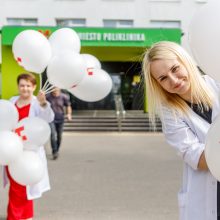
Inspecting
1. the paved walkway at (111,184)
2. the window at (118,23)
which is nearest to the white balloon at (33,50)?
the paved walkway at (111,184)

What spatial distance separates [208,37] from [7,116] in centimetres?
235

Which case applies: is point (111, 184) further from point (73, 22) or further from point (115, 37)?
point (73, 22)

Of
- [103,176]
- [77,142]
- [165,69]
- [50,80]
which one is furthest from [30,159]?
[77,142]

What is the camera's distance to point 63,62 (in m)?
3.61

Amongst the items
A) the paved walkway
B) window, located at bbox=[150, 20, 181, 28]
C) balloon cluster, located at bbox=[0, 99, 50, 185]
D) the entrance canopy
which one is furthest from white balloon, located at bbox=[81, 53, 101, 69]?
window, located at bbox=[150, 20, 181, 28]

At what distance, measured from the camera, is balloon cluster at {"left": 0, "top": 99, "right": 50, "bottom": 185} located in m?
3.45

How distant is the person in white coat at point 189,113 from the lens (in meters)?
1.89

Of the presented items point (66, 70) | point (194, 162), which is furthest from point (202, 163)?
point (66, 70)

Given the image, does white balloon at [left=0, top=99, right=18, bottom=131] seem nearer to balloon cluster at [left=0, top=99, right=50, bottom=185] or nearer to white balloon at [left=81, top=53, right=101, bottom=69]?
balloon cluster at [left=0, top=99, right=50, bottom=185]

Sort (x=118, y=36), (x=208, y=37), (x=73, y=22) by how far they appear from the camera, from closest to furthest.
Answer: (x=208, y=37)
(x=118, y=36)
(x=73, y=22)

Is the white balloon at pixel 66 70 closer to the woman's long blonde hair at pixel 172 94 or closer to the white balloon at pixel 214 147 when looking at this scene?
the woman's long blonde hair at pixel 172 94

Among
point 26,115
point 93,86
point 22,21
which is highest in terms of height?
point 22,21

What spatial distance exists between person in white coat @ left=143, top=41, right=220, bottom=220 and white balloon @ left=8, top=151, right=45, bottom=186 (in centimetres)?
190

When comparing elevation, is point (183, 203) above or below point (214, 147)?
below
